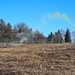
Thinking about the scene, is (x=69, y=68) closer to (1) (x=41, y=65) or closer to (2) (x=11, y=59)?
(1) (x=41, y=65)

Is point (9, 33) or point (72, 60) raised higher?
point (9, 33)

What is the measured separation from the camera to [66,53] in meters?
20.2

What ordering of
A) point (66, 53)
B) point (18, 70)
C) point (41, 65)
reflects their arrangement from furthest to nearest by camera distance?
1. point (66, 53)
2. point (41, 65)
3. point (18, 70)

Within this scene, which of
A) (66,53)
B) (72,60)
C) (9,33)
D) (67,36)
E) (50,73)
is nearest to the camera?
(50,73)

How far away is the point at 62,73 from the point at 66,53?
7268 mm

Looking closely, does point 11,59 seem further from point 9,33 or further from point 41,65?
point 9,33

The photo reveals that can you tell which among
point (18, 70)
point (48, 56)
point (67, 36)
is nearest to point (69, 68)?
point (18, 70)

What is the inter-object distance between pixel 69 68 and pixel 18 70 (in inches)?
102

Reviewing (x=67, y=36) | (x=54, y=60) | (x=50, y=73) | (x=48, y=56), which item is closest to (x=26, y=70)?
(x=50, y=73)

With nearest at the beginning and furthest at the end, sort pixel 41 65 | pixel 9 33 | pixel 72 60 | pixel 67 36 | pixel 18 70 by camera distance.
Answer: pixel 18 70 < pixel 41 65 < pixel 72 60 < pixel 9 33 < pixel 67 36

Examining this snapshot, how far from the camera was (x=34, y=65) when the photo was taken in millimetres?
15711

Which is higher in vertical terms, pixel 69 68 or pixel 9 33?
pixel 9 33

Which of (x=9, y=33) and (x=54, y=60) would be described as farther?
(x=9, y=33)

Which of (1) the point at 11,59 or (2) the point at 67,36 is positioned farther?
(2) the point at 67,36
